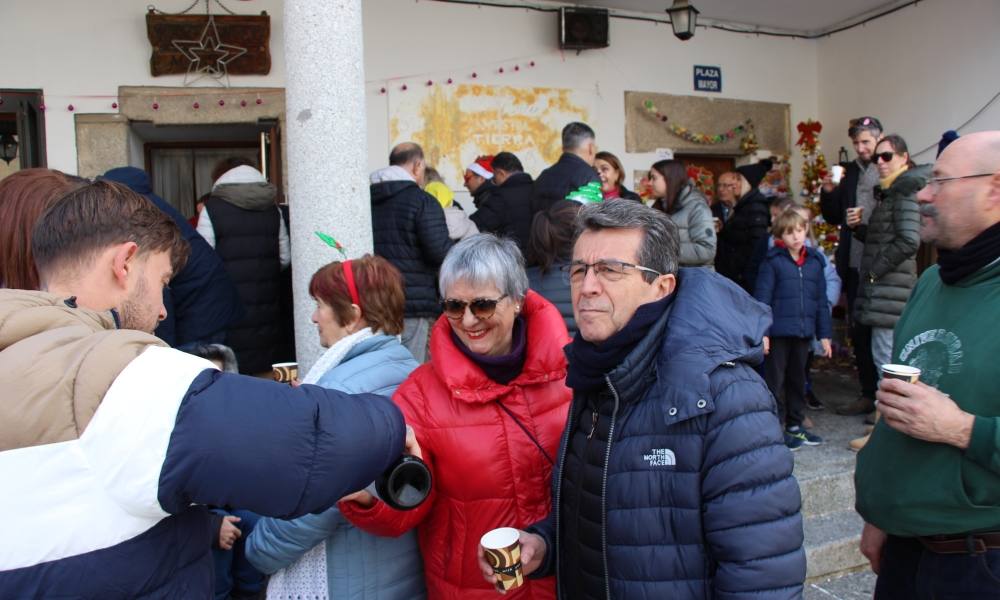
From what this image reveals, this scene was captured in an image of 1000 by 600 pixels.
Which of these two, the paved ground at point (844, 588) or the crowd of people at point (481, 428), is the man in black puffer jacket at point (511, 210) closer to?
the crowd of people at point (481, 428)

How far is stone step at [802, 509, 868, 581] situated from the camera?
4.29 metres

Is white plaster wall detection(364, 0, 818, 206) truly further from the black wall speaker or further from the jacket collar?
the jacket collar

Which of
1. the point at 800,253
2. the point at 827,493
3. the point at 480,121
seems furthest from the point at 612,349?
the point at 480,121

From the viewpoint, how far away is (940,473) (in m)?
2.11

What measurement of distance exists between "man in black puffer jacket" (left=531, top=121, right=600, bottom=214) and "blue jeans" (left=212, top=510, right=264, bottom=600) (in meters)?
2.37

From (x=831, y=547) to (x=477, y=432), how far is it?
9.81 ft

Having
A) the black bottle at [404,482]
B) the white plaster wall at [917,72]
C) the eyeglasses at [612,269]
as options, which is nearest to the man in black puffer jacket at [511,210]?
the eyeglasses at [612,269]

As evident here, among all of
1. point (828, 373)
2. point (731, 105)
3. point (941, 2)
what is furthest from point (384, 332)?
point (941, 2)

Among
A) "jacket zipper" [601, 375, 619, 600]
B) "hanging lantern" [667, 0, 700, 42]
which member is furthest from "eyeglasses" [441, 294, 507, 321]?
"hanging lantern" [667, 0, 700, 42]

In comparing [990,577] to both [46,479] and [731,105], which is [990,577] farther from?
[731,105]

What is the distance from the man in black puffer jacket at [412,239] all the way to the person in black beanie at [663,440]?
2726 millimetres

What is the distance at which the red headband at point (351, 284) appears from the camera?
264 cm

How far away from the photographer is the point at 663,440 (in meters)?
1.83

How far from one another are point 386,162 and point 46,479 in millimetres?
6317
